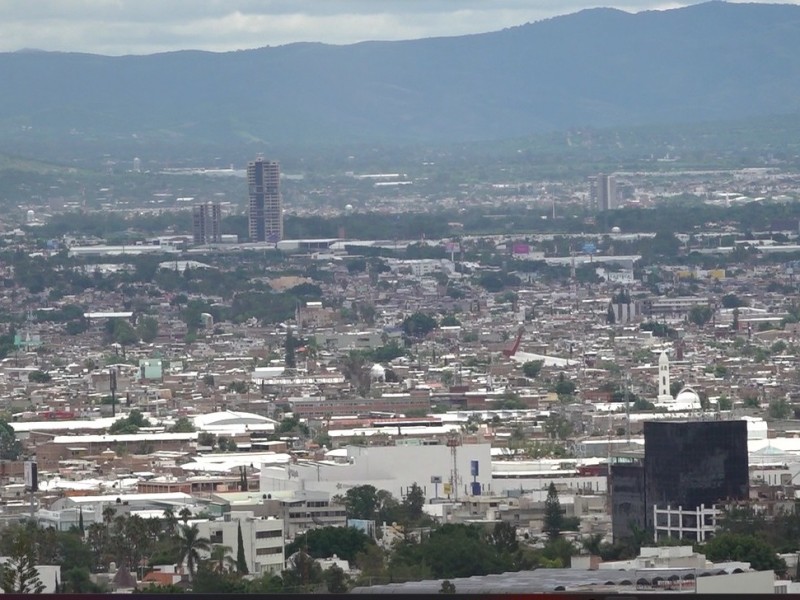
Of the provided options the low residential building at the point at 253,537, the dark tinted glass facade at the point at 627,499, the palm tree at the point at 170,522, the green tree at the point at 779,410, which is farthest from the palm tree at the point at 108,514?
the green tree at the point at 779,410

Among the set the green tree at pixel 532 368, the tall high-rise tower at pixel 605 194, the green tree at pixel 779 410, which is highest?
the tall high-rise tower at pixel 605 194

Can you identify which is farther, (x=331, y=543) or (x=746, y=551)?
(x=331, y=543)

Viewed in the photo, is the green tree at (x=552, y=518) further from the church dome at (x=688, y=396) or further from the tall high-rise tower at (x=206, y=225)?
the tall high-rise tower at (x=206, y=225)

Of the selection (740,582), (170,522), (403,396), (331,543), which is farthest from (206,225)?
(740,582)

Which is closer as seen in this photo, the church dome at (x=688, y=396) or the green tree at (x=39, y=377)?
the church dome at (x=688, y=396)

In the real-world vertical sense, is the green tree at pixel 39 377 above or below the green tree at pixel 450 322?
below

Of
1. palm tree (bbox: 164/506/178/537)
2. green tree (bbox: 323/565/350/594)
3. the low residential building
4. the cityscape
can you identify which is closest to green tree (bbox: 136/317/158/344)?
the cityscape

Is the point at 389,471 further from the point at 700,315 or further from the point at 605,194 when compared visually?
the point at 605,194

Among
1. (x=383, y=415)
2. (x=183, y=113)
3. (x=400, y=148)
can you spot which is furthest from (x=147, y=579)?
(x=183, y=113)
